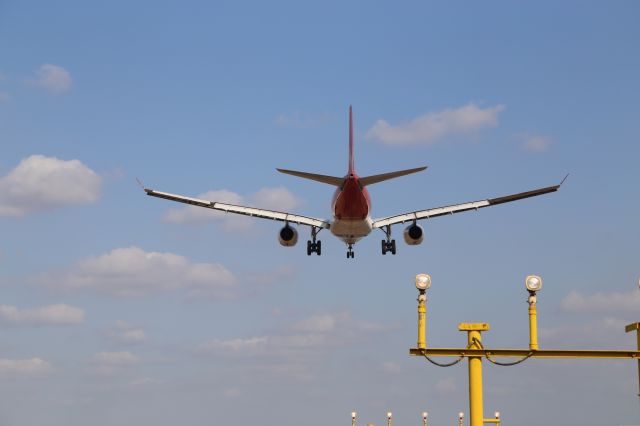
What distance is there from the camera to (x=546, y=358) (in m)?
28.3

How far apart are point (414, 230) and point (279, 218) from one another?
1349 centimetres

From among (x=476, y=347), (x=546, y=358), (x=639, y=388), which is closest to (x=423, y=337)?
(x=476, y=347)

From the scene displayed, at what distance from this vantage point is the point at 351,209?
255 feet

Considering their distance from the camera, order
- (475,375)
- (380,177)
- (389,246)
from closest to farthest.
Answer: (475,375), (380,177), (389,246)

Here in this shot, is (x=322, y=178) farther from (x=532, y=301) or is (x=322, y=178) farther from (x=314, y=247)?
(x=532, y=301)

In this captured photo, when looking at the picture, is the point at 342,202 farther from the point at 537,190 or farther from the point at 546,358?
the point at 546,358

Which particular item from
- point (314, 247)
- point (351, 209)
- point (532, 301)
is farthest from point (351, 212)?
point (532, 301)

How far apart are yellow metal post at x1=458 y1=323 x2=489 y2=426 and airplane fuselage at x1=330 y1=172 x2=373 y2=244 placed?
48007mm

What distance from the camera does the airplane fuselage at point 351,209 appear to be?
7638 cm

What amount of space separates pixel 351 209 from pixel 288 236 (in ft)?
33.6

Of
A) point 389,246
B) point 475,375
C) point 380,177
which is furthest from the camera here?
point 389,246

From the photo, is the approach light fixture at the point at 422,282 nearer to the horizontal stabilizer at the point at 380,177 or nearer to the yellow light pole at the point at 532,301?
the yellow light pole at the point at 532,301

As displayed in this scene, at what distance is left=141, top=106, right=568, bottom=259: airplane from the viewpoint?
252 feet

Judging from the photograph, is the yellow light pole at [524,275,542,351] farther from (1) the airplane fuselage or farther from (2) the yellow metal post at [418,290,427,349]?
(1) the airplane fuselage
